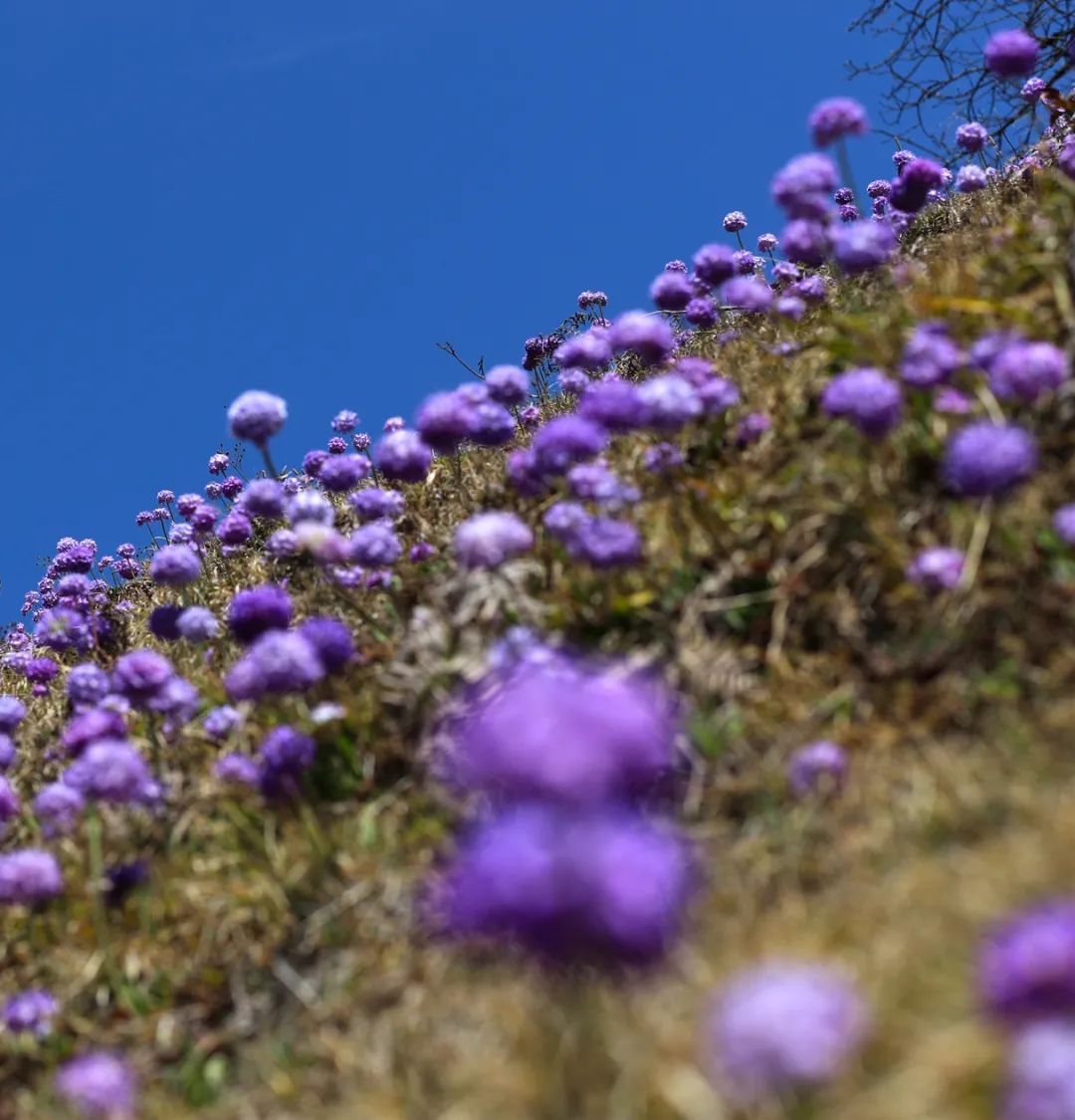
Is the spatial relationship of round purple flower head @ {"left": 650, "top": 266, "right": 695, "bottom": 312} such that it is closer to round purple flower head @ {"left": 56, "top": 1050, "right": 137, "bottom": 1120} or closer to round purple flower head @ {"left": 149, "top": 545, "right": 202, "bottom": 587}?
round purple flower head @ {"left": 149, "top": 545, "right": 202, "bottom": 587}

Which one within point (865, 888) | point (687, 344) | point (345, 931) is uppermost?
point (687, 344)

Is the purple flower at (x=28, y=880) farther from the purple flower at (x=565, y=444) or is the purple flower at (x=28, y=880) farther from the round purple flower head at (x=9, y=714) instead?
the purple flower at (x=565, y=444)

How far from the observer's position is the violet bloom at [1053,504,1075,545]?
3414 millimetres

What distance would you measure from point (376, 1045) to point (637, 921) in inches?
52.2

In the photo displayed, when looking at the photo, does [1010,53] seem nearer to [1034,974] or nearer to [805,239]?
[805,239]

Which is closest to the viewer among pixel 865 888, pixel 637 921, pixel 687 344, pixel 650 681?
pixel 637 921

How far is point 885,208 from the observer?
953cm

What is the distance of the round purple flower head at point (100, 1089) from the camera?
9.52ft

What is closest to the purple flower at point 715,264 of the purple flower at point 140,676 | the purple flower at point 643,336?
the purple flower at point 643,336

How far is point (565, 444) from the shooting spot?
432 cm

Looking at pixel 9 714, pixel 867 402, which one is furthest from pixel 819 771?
pixel 9 714

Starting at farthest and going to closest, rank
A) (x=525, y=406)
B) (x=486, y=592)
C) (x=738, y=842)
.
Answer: (x=525, y=406), (x=486, y=592), (x=738, y=842)

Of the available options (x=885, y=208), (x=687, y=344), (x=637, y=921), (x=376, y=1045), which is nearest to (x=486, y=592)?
(x=376, y=1045)

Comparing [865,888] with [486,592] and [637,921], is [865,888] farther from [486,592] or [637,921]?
[486,592]
